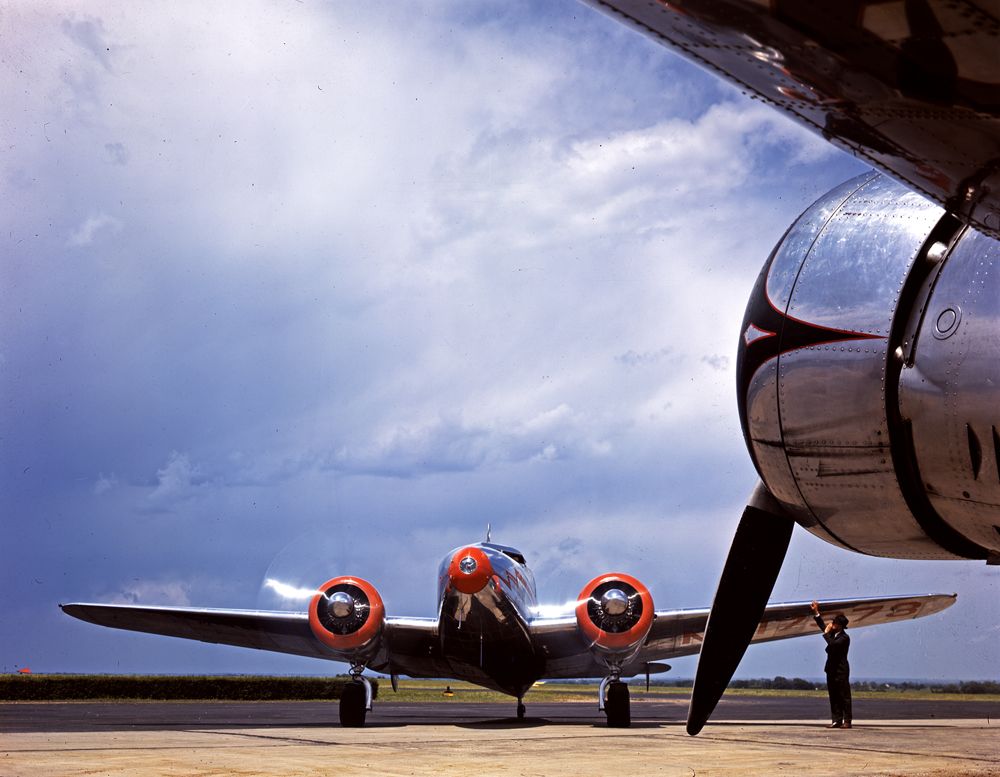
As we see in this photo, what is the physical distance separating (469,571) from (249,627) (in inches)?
228

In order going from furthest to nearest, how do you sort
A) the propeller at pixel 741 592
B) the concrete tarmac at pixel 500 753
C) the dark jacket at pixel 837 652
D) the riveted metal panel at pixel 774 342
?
the dark jacket at pixel 837 652, the concrete tarmac at pixel 500 753, the propeller at pixel 741 592, the riveted metal panel at pixel 774 342

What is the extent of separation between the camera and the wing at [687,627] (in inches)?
678

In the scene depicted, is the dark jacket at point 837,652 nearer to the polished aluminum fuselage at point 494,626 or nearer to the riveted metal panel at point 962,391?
the polished aluminum fuselage at point 494,626

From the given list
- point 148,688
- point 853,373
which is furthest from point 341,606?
point 148,688

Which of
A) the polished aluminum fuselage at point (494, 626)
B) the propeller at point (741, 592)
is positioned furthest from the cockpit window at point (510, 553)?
the propeller at point (741, 592)

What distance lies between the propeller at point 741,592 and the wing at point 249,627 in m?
12.6

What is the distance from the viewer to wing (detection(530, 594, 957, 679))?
17219 millimetres

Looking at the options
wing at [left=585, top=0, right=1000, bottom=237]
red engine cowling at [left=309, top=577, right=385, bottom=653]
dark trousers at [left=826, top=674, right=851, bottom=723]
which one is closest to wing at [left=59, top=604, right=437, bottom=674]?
red engine cowling at [left=309, top=577, right=385, bottom=653]

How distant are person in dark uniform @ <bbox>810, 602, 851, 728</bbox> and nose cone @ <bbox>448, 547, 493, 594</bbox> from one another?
16.2 feet

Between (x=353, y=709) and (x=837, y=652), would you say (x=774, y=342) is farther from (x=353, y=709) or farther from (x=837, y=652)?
(x=353, y=709)

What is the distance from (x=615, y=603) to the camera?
15.8 m

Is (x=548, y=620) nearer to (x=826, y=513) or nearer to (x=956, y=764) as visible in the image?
(x=956, y=764)

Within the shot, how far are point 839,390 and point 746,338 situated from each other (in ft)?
1.73

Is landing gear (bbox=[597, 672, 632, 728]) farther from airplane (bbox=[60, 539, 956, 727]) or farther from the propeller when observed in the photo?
the propeller
